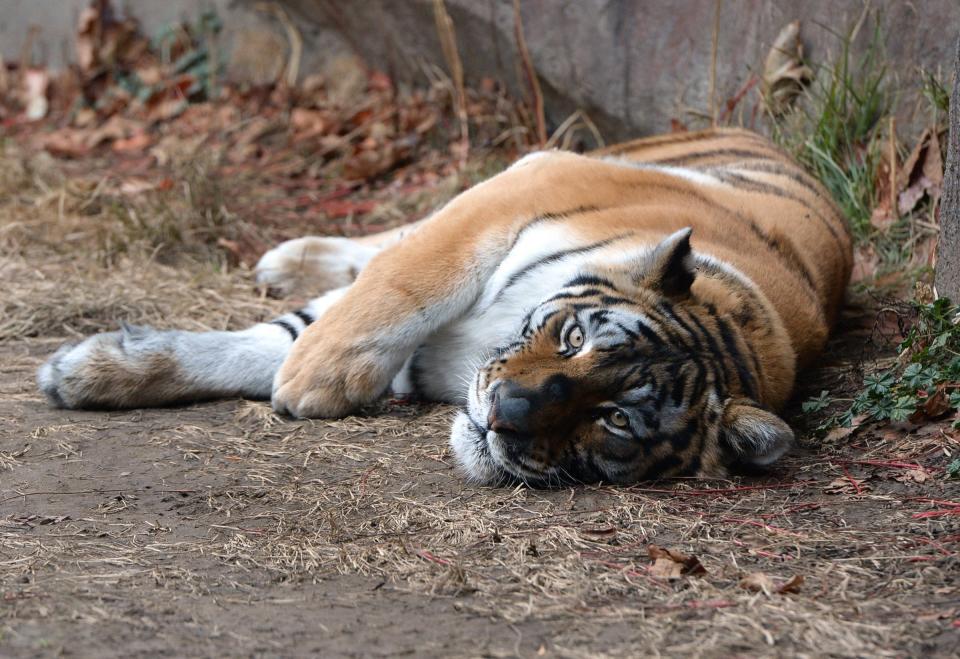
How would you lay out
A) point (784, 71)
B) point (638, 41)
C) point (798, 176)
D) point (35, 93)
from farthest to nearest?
point (35, 93)
point (638, 41)
point (784, 71)
point (798, 176)

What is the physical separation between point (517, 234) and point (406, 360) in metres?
0.52

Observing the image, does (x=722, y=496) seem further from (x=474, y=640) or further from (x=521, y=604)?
(x=474, y=640)

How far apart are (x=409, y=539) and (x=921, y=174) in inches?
121

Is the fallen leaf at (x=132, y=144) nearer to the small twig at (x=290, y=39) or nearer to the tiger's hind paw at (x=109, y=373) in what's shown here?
the small twig at (x=290, y=39)

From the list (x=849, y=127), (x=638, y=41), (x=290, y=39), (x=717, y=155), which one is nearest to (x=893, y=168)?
(x=849, y=127)

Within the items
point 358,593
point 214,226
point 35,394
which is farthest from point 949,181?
point 214,226

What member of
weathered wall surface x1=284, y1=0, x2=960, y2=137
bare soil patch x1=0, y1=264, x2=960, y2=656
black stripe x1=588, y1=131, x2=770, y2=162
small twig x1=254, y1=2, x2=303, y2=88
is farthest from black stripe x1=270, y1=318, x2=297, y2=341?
small twig x1=254, y1=2, x2=303, y2=88

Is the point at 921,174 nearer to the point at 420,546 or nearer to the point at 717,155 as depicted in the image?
the point at 717,155

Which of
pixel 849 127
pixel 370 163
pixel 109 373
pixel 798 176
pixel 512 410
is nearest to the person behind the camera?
pixel 512 410

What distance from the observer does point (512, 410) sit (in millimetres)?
2758

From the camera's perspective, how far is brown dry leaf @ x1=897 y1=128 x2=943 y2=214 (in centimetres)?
450

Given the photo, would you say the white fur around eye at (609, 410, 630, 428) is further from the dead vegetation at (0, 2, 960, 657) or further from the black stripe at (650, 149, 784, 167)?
the black stripe at (650, 149, 784, 167)

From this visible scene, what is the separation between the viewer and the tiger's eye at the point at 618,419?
283 cm

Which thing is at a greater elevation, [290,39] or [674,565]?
[290,39]
